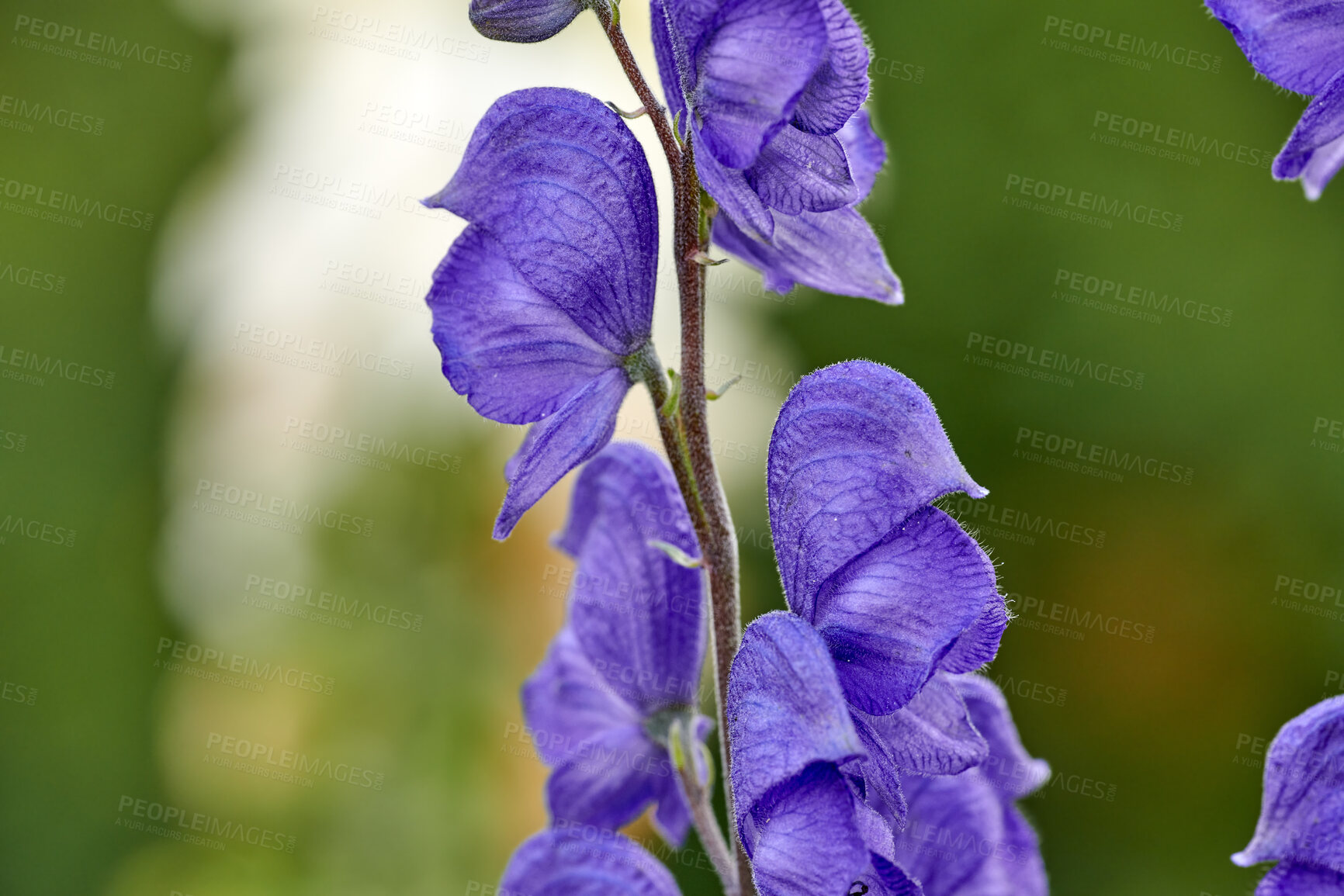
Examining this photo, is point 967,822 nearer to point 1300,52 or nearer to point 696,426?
point 696,426

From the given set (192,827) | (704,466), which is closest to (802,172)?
(704,466)

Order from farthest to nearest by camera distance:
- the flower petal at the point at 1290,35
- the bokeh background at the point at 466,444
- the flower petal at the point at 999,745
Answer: the bokeh background at the point at 466,444 → the flower petal at the point at 999,745 → the flower petal at the point at 1290,35

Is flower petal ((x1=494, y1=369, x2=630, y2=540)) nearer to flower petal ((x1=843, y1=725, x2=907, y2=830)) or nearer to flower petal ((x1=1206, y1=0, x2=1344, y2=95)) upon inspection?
flower petal ((x1=843, y1=725, x2=907, y2=830))

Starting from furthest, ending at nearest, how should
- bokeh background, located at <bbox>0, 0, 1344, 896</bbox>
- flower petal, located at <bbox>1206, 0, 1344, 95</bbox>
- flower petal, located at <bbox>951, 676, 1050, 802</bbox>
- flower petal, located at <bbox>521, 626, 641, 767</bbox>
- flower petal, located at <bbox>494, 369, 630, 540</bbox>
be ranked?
bokeh background, located at <bbox>0, 0, 1344, 896</bbox> → flower petal, located at <bbox>521, 626, 641, 767</bbox> → flower petal, located at <bbox>951, 676, 1050, 802</bbox> → flower petal, located at <bbox>494, 369, 630, 540</bbox> → flower petal, located at <bbox>1206, 0, 1344, 95</bbox>

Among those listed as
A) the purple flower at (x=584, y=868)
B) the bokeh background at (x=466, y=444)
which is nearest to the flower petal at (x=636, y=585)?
the purple flower at (x=584, y=868)

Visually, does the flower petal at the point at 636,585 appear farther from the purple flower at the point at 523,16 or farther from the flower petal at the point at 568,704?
the purple flower at the point at 523,16

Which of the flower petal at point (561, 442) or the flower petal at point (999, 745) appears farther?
→ the flower petal at point (999, 745)

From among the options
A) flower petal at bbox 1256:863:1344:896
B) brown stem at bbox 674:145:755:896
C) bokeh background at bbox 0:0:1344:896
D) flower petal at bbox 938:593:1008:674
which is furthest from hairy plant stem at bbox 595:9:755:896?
bokeh background at bbox 0:0:1344:896
